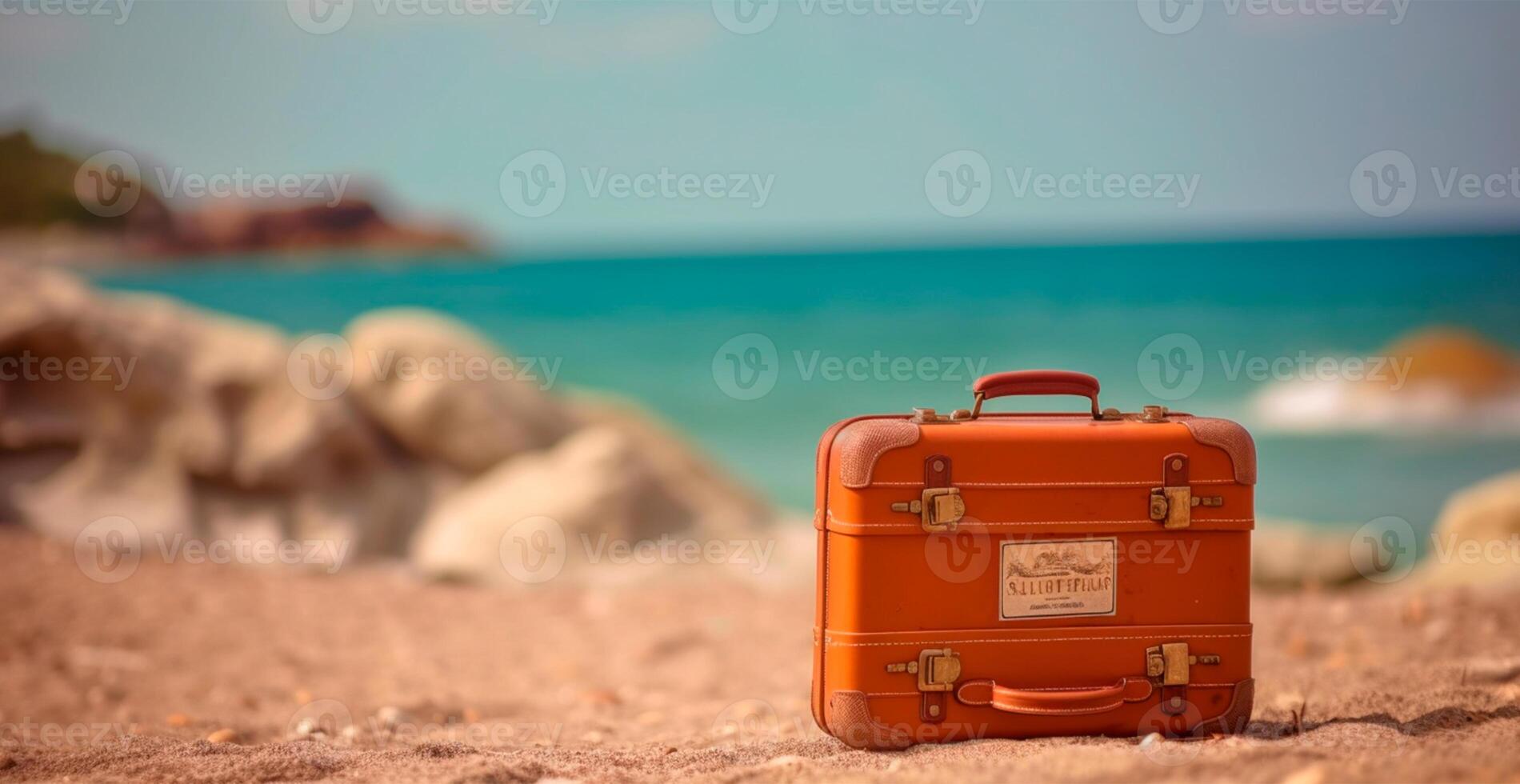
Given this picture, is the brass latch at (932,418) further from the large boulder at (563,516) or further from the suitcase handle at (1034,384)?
the large boulder at (563,516)

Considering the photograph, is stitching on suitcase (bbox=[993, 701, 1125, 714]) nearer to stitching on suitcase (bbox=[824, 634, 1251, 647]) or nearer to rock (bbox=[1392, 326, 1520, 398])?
stitching on suitcase (bbox=[824, 634, 1251, 647])

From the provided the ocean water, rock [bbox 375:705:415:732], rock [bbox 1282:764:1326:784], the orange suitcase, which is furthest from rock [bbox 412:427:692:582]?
rock [bbox 1282:764:1326:784]

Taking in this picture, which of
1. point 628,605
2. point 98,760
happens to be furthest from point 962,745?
point 628,605

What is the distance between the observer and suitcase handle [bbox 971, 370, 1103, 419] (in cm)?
316

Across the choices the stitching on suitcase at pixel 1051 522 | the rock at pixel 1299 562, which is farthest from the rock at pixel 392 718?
the rock at pixel 1299 562

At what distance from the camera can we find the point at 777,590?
7.08 meters

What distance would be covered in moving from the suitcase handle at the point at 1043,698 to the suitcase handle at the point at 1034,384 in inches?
30.9

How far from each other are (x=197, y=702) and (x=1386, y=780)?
14.8 feet

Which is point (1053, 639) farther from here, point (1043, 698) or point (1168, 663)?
point (1168, 663)

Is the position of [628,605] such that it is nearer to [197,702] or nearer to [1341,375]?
[197,702]

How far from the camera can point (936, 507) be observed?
3016 mm

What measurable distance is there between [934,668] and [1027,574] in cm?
37

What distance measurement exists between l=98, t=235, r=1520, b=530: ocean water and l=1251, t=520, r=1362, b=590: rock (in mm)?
2447

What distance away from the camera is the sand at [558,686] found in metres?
2.90
